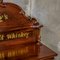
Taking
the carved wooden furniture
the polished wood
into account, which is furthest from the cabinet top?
the polished wood

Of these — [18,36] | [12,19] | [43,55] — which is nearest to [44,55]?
[43,55]

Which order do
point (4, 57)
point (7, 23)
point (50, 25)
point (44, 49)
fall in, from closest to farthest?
point (4, 57)
point (7, 23)
point (44, 49)
point (50, 25)

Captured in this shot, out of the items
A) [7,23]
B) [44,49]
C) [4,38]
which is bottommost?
[44,49]

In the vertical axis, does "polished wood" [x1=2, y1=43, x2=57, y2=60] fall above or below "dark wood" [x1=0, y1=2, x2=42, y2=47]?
below

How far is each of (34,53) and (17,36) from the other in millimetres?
195

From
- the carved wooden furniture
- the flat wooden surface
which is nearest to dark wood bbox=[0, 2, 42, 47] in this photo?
the carved wooden furniture

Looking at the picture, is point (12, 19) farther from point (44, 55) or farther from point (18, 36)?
point (44, 55)

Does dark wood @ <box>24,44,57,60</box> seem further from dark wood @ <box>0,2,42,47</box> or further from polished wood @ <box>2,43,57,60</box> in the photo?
dark wood @ <box>0,2,42,47</box>

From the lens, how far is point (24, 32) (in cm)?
157

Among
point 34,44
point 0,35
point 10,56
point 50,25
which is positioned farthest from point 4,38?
point 50,25

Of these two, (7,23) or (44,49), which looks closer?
(7,23)

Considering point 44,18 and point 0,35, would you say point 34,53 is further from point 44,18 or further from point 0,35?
point 44,18

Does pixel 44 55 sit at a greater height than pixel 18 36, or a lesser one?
lesser

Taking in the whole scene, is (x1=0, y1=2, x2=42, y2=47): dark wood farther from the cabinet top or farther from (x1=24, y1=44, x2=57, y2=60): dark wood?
(x1=24, y1=44, x2=57, y2=60): dark wood
